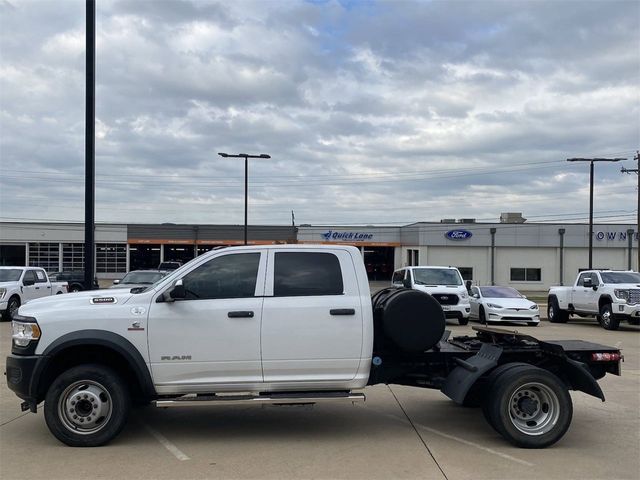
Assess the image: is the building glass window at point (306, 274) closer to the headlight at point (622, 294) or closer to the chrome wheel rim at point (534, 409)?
the chrome wheel rim at point (534, 409)

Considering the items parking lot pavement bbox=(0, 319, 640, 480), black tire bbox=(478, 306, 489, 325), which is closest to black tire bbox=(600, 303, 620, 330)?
black tire bbox=(478, 306, 489, 325)

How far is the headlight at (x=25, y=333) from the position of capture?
244 inches

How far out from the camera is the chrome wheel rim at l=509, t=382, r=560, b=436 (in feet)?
20.8

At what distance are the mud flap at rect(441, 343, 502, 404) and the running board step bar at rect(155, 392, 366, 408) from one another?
100cm

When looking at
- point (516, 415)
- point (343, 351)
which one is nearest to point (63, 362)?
point (343, 351)

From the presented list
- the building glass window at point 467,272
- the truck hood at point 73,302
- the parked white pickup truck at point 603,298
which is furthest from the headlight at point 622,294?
the building glass window at point 467,272

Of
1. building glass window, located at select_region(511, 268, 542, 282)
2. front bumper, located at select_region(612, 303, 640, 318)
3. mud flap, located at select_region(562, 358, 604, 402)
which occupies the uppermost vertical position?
mud flap, located at select_region(562, 358, 604, 402)

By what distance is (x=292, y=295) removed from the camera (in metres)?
6.46

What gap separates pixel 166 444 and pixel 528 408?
373 cm

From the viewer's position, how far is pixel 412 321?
6617 mm

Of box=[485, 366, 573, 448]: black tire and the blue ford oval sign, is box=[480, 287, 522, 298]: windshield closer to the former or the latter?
box=[485, 366, 573, 448]: black tire

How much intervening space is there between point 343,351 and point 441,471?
1503 mm

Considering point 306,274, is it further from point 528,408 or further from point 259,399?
point 528,408

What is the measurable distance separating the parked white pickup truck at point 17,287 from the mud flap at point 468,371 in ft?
53.8
